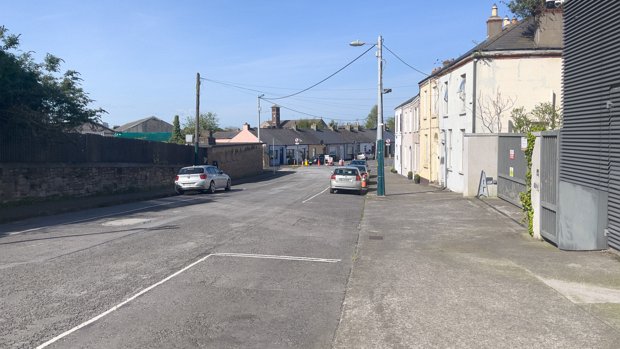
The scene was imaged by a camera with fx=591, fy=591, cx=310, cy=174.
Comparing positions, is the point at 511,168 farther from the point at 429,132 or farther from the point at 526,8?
the point at 429,132

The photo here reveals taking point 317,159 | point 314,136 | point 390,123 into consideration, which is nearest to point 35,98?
point 317,159

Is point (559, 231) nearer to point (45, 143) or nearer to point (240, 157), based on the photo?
point (45, 143)

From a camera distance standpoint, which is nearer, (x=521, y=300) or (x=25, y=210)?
(x=521, y=300)

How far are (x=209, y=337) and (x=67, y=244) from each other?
7259mm

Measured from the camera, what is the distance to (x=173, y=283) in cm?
876

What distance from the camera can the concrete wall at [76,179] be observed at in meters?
21.3

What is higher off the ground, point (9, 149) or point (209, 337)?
point (9, 149)

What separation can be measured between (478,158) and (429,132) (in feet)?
42.2

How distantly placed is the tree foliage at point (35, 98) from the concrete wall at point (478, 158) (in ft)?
52.2

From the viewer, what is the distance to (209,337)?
20.7 feet

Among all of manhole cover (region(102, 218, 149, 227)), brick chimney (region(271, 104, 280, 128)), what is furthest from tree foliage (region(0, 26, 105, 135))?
brick chimney (region(271, 104, 280, 128))

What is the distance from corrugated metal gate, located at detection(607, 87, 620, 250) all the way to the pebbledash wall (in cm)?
1897

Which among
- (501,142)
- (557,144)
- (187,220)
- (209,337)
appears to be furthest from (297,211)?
(209,337)

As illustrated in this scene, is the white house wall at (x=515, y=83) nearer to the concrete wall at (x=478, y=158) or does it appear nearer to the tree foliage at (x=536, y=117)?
the tree foliage at (x=536, y=117)
